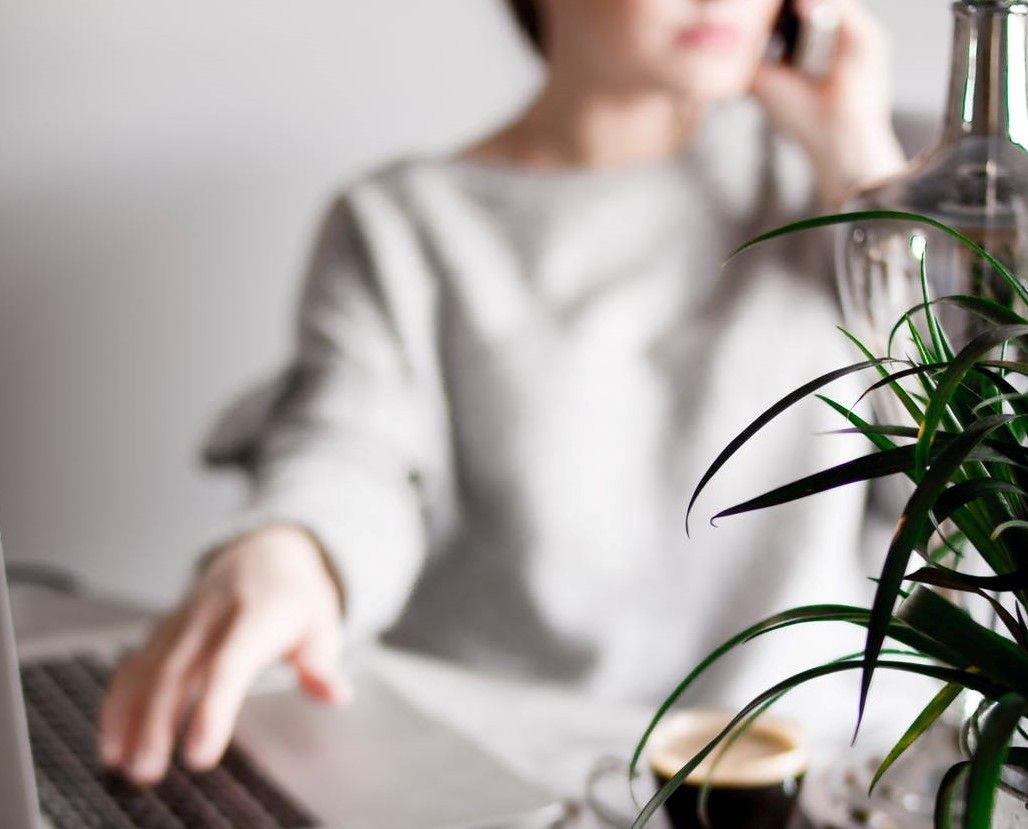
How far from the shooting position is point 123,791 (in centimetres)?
81

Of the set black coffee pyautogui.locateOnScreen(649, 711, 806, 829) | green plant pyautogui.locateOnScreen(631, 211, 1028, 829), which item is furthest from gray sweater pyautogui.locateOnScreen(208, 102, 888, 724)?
green plant pyautogui.locateOnScreen(631, 211, 1028, 829)

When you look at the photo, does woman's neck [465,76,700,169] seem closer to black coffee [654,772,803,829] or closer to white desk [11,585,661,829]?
white desk [11,585,661,829]

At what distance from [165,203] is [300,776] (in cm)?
40

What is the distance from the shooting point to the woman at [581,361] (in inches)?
38.7

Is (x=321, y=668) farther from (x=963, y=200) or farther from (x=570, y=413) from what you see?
(x=963, y=200)

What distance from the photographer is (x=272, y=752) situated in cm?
85

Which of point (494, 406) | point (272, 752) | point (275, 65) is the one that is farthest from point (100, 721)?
point (275, 65)

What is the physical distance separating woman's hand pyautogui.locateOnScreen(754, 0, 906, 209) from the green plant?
2.01 feet

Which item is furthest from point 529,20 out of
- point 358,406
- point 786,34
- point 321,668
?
point 321,668

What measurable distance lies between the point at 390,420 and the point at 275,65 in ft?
0.86

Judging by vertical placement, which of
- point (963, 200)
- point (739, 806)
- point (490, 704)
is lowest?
point (490, 704)

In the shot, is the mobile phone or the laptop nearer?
the laptop

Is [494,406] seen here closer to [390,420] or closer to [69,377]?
[390,420]

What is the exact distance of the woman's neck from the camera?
3.28 ft
